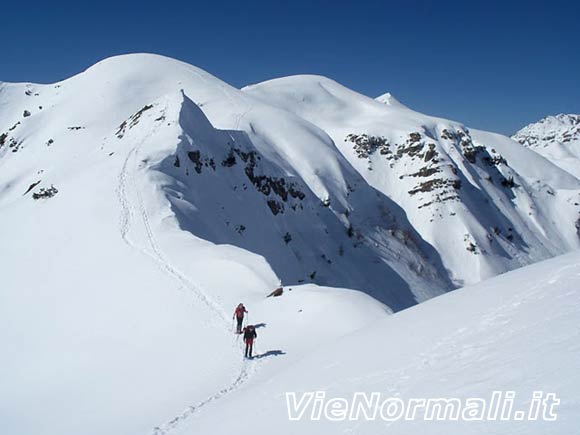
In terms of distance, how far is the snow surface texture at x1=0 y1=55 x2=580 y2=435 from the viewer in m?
14.3

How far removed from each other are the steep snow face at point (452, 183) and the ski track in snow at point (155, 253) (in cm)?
4146

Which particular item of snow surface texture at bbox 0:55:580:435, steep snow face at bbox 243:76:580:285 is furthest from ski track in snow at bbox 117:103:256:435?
steep snow face at bbox 243:76:580:285

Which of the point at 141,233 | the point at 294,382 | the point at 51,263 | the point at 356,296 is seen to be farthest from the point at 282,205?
the point at 294,382

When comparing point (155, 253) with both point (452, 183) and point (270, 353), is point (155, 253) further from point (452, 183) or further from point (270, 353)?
point (452, 183)

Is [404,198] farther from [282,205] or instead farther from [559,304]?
[559,304]

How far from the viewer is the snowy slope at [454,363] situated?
5363 mm

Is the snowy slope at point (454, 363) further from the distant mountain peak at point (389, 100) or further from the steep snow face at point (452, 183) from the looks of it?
the distant mountain peak at point (389, 100)

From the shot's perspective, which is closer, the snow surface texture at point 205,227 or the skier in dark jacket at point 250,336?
the skier in dark jacket at point 250,336

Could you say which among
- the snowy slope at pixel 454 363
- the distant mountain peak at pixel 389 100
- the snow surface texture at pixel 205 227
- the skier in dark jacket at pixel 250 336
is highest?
the distant mountain peak at pixel 389 100

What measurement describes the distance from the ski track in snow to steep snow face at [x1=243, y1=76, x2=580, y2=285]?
41.5 metres

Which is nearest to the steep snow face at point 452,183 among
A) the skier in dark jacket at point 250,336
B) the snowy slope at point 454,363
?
the skier in dark jacket at point 250,336

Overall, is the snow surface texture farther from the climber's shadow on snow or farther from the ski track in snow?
the climber's shadow on snow

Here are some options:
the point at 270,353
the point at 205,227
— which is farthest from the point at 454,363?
the point at 205,227

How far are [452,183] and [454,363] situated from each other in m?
64.6
